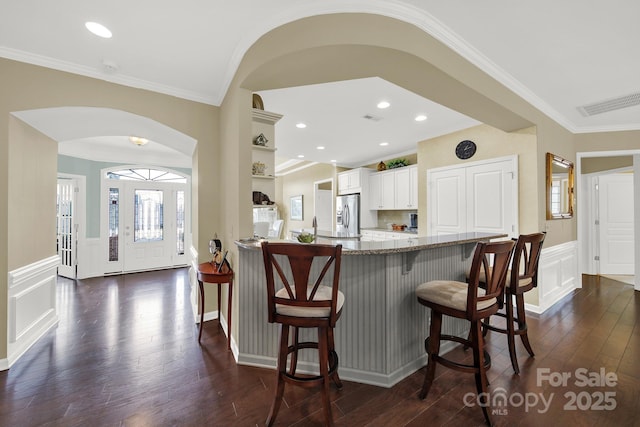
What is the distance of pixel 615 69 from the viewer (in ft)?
8.63

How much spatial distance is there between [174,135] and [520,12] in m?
3.35

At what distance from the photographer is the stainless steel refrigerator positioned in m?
6.27

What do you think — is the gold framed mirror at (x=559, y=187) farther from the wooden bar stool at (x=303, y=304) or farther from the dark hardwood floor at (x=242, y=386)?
the wooden bar stool at (x=303, y=304)

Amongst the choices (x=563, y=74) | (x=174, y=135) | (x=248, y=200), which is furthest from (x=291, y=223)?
(x=563, y=74)

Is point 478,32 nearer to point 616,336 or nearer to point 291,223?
point 616,336

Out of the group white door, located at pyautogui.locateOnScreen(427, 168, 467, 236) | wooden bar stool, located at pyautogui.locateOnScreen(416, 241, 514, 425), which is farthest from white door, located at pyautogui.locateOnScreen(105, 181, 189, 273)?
wooden bar stool, located at pyautogui.locateOnScreen(416, 241, 514, 425)

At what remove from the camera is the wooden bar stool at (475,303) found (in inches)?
63.6

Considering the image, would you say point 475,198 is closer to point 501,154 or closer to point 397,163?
point 501,154

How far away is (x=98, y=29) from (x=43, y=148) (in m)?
1.61

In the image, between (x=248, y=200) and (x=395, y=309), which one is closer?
(x=395, y=309)

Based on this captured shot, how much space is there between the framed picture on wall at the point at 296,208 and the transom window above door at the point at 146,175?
3.47 m

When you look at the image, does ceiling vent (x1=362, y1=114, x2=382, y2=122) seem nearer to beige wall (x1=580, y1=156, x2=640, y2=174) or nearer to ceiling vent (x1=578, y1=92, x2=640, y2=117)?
ceiling vent (x1=578, y1=92, x2=640, y2=117)

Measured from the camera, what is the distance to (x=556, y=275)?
381 centimetres

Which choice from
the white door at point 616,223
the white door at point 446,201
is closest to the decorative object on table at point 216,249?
the white door at point 446,201
